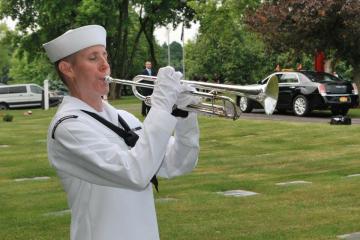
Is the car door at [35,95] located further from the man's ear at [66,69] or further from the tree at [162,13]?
the man's ear at [66,69]

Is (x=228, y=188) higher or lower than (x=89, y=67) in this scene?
lower

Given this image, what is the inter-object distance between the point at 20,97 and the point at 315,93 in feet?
78.4

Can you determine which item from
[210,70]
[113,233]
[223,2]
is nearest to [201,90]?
[113,233]

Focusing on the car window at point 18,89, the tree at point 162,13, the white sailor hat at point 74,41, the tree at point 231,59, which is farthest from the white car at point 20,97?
the white sailor hat at point 74,41

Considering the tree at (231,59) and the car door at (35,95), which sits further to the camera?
the tree at (231,59)

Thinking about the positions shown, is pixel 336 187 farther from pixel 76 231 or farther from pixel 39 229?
pixel 76 231

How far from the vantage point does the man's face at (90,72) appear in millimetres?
2750

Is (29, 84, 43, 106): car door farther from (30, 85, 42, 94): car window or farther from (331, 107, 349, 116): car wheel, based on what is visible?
(331, 107, 349, 116): car wheel

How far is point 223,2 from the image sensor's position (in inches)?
1453

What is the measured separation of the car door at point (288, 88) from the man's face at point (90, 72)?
19.5 meters

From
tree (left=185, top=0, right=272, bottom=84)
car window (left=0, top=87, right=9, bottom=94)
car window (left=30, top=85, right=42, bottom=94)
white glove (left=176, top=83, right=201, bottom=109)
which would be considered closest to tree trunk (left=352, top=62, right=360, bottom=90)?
car window (left=30, top=85, right=42, bottom=94)

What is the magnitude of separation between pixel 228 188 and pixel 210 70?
49.8 meters

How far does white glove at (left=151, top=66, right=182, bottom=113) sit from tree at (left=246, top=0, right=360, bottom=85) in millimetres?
20507

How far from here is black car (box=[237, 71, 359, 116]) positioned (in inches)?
829
